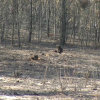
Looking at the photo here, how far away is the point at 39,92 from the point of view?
20.8 feet

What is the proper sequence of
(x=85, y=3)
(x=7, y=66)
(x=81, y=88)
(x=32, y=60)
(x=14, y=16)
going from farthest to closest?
1. (x=85, y=3)
2. (x=14, y=16)
3. (x=32, y=60)
4. (x=7, y=66)
5. (x=81, y=88)

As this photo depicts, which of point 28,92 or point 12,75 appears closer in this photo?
point 28,92

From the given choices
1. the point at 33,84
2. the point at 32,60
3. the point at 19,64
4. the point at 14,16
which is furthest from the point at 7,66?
the point at 14,16

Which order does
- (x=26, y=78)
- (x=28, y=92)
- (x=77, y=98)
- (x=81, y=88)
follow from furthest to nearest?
1. (x=26, y=78)
2. (x=81, y=88)
3. (x=28, y=92)
4. (x=77, y=98)

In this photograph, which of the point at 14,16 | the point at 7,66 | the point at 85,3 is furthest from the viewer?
the point at 85,3

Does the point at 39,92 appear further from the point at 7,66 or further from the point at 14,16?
the point at 14,16

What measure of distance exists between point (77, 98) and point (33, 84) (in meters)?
1.84

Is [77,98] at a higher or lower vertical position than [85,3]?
lower

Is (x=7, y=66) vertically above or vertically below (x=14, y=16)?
below

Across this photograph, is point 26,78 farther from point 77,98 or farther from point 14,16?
point 14,16

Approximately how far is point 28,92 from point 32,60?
608cm

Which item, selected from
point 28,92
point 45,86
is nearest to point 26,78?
point 45,86

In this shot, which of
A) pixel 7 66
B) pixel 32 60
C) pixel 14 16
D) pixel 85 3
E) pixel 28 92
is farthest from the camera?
pixel 85 3

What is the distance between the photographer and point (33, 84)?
288 inches
